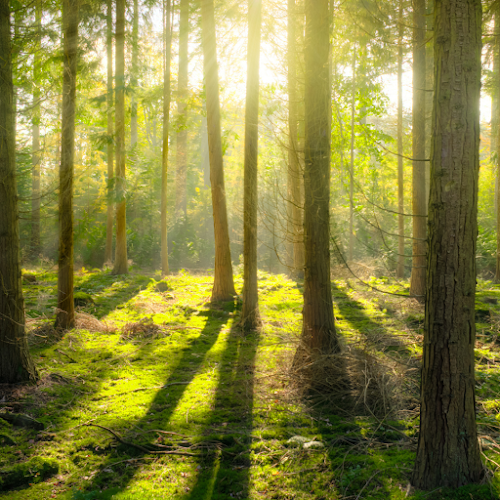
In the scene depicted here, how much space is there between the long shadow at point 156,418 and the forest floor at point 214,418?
15mm

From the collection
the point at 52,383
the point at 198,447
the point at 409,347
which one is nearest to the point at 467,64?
the point at 198,447

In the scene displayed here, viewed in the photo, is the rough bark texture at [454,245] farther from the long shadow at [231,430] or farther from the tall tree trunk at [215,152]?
the tall tree trunk at [215,152]

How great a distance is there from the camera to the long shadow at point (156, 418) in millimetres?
3509

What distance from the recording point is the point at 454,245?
2973 millimetres

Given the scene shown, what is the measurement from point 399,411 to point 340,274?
955 cm

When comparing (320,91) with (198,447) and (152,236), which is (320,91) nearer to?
(198,447)

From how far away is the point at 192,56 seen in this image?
1029 cm

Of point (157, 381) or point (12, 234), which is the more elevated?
point (12, 234)

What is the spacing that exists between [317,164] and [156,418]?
12.8ft

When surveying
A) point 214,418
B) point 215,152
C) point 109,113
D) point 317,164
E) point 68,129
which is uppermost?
point 109,113

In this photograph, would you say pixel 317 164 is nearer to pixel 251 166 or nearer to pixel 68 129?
pixel 251 166

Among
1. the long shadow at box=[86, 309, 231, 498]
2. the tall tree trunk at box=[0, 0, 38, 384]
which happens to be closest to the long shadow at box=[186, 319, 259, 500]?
the long shadow at box=[86, 309, 231, 498]

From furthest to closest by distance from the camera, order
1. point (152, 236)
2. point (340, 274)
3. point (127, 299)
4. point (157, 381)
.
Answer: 1. point (152, 236)
2. point (340, 274)
3. point (127, 299)
4. point (157, 381)

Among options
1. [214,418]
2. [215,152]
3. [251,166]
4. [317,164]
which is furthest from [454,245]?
[215,152]
